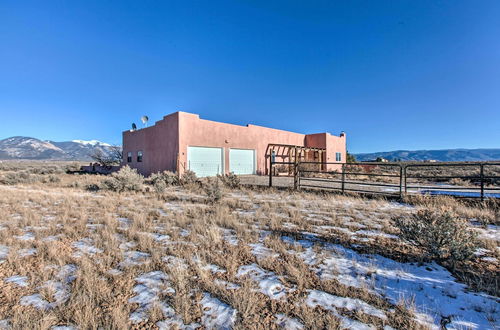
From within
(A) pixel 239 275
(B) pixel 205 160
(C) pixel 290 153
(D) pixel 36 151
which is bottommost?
(A) pixel 239 275

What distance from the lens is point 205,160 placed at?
669 inches

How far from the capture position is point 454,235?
10.8 ft

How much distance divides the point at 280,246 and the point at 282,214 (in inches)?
91.4

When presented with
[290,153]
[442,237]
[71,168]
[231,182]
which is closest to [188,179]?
[231,182]

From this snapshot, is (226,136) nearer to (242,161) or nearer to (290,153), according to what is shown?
(242,161)

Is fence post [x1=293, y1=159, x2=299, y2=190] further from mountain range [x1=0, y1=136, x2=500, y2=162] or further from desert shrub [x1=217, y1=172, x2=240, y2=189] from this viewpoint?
mountain range [x1=0, y1=136, x2=500, y2=162]

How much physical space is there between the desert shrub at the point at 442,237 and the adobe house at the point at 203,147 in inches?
399

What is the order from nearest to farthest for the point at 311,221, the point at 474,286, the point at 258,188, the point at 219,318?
the point at 219,318 < the point at 474,286 < the point at 311,221 < the point at 258,188

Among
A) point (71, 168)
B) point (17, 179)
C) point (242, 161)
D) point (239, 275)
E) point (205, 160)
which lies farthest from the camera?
point (71, 168)

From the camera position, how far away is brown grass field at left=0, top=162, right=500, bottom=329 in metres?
2.08

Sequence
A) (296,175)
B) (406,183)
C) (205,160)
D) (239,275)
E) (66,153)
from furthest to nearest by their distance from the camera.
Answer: (66,153) < (205,160) < (406,183) < (296,175) < (239,275)

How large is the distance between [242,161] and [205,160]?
379cm

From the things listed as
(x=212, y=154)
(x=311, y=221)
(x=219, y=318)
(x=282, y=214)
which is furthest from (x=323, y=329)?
(x=212, y=154)

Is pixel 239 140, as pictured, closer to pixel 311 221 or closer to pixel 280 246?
pixel 311 221
